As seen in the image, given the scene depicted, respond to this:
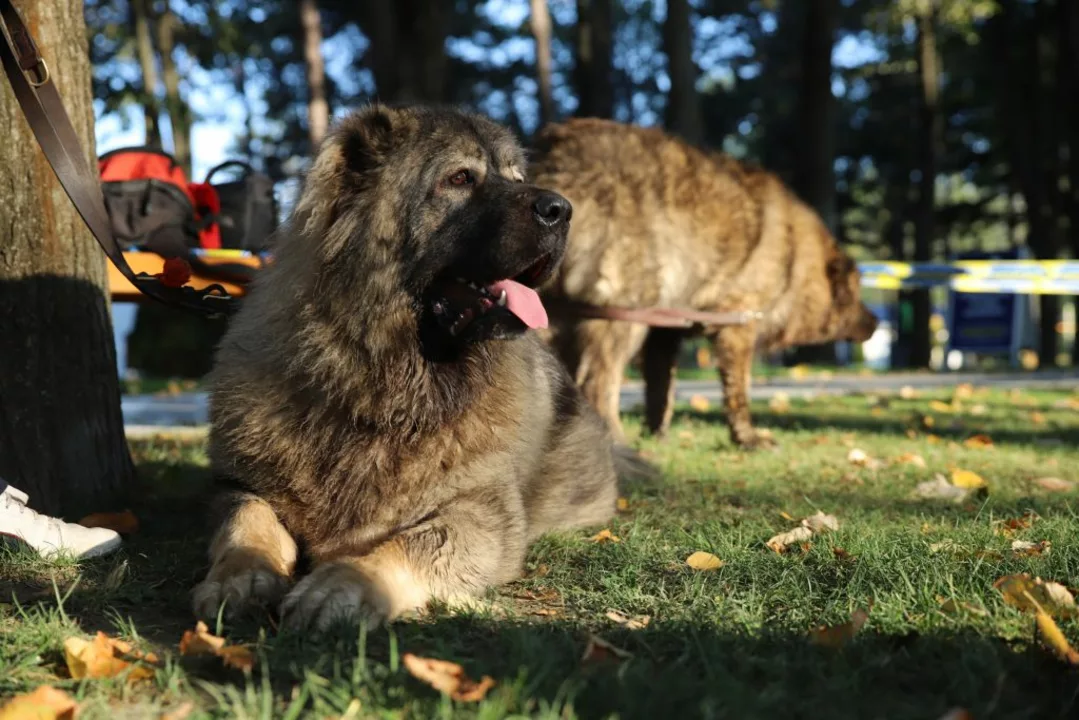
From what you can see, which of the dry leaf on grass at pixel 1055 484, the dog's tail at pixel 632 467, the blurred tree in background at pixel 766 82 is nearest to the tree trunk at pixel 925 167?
the blurred tree in background at pixel 766 82

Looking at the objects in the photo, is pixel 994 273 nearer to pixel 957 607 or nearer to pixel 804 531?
pixel 804 531

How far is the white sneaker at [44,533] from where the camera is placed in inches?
136

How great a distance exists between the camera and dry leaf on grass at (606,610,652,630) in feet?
9.05

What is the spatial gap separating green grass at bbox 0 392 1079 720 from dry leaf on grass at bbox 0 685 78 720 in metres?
0.05

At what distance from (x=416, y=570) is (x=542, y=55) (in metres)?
19.1

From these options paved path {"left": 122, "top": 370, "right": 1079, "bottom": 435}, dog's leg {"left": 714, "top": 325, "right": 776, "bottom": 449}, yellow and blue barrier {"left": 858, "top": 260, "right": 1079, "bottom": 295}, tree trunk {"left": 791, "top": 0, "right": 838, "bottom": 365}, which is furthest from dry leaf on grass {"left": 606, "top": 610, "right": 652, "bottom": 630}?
tree trunk {"left": 791, "top": 0, "right": 838, "bottom": 365}

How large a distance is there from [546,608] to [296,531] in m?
0.90

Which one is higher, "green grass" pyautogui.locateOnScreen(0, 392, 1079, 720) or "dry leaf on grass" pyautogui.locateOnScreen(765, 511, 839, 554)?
"green grass" pyautogui.locateOnScreen(0, 392, 1079, 720)

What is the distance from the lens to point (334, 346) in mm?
3361

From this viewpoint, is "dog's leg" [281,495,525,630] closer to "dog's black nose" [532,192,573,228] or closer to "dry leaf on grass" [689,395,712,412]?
"dog's black nose" [532,192,573,228]

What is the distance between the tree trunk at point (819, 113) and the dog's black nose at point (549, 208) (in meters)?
14.8

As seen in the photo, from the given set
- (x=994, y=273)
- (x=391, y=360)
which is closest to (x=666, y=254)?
(x=391, y=360)

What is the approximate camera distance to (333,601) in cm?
270

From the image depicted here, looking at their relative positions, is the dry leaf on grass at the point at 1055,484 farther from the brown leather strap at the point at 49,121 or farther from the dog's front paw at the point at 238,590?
the brown leather strap at the point at 49,121
